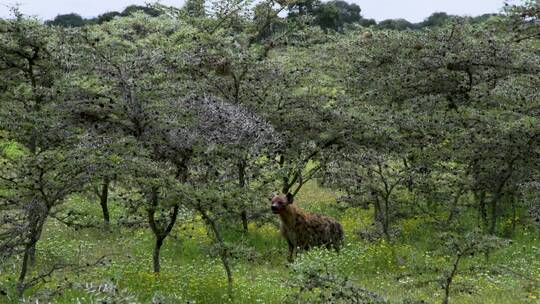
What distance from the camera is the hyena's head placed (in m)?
16.8

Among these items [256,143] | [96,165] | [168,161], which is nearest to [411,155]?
[256,143]

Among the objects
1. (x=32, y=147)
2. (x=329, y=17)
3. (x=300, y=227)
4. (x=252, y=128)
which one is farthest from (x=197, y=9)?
(x=329, y=17)

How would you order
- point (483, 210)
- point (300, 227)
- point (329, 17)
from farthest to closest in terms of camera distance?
point (329, 17)
point (483, 210)
point (300, 227)

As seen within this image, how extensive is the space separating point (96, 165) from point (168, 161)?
2.66 meters

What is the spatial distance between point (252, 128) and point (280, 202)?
2.98 metres

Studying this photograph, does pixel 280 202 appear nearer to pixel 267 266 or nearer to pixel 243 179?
pixel 267 266

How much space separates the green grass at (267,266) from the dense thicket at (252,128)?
23.7 inches

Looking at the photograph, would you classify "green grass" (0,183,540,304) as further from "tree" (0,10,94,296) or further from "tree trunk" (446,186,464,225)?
"tree" (0,10,94,296)

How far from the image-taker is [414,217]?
21.5 metres

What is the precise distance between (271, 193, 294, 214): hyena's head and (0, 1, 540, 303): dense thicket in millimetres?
349

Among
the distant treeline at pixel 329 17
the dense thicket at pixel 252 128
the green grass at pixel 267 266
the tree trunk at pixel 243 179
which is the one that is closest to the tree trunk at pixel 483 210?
the dense thicket at pixel 252 128

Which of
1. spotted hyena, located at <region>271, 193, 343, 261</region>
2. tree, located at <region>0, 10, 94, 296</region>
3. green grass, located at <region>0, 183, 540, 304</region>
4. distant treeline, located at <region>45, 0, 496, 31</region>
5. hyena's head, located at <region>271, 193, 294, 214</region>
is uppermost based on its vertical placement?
distant treeline, located at <region>45, 0, 496, 31</region>

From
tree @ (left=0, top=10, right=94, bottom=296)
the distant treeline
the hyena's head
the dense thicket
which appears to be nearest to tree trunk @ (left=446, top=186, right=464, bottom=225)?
the dense thicket

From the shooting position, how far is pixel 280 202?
16.8 metres
